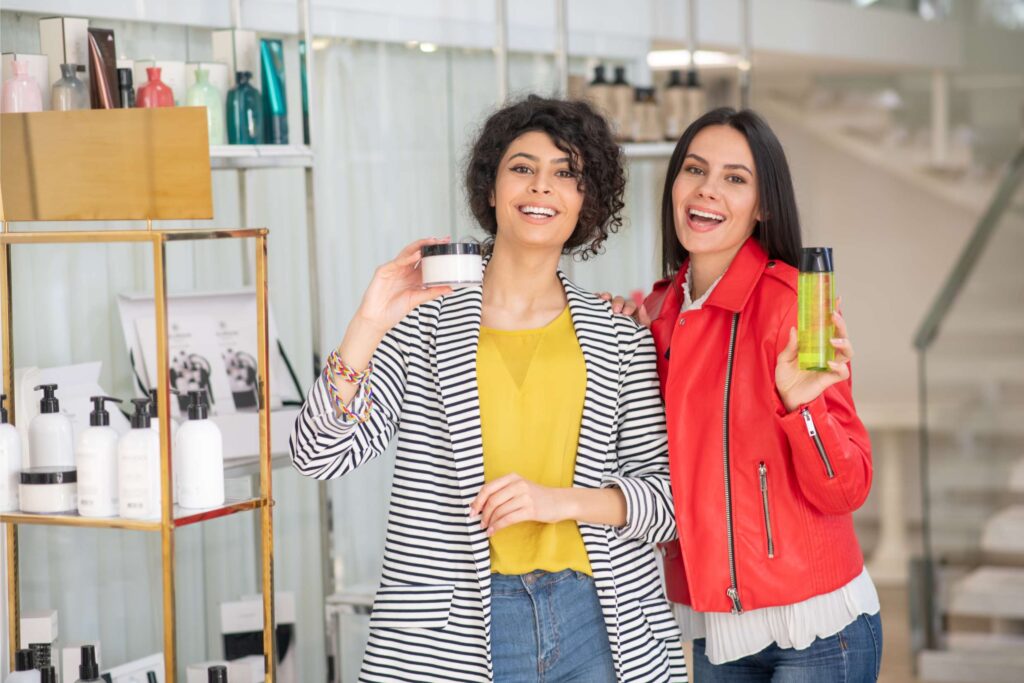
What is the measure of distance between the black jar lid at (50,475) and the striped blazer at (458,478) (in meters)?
0.41

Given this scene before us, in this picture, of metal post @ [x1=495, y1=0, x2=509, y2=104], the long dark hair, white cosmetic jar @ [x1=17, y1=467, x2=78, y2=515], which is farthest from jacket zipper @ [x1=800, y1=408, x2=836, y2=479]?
metal post @ [x1=495, y1=0, x2=509, y2=104]

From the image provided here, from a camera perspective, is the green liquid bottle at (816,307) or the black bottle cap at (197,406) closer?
the green liquid bottle at (816,307)

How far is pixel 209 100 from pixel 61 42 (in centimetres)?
44

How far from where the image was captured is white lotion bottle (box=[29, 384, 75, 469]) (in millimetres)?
2207

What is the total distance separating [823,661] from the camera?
82.4 inches

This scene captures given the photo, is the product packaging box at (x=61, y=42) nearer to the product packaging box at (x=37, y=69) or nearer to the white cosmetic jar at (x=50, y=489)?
the product packaging box at (x=37, y=69)

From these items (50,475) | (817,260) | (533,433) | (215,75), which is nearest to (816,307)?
(817,260)

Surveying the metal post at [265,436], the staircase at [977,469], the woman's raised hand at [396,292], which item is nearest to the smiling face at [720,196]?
the woman's raised hand at [396,292]

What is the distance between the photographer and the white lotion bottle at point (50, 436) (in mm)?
2207

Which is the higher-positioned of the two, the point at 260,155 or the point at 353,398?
the point at 260,155

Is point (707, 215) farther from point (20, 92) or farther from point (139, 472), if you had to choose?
point (20, 92)

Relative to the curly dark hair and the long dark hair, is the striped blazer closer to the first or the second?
the curly dark hair

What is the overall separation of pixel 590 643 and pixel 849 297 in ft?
21.4

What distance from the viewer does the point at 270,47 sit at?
9.95 ft
